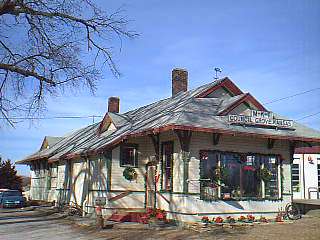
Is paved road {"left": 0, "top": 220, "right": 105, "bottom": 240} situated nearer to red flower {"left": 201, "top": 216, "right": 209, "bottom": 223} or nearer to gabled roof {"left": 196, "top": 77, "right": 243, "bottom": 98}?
red flower {"left": 201, "top": 216, "right": 209, "bottom": 223}

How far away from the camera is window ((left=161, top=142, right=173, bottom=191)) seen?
17.8 meters

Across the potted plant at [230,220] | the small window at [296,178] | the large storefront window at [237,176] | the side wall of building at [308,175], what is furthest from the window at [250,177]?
the small window at [296,178]

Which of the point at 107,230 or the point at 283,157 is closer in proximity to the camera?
the point at 107,230

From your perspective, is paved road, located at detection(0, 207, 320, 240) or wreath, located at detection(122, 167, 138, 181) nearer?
paved road, located at detection(0, 207, 320, 240)

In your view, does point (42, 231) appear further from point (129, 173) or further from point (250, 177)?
point (250, 177)

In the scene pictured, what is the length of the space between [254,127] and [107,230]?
7402 millimetres

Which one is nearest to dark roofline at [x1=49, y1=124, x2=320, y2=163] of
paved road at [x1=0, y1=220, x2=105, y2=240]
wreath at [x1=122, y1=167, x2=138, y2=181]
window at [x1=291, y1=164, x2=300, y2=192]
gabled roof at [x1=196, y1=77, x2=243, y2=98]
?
wreath at [x1=122, y1=167, x2=138, y2=181]

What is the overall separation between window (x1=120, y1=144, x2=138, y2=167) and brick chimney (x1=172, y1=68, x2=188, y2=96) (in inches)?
262

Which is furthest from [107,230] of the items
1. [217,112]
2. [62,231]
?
[217,112]

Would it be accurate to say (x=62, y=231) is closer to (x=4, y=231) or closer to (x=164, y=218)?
(x=4, y=231)

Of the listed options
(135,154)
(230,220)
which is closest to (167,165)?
(135,154)

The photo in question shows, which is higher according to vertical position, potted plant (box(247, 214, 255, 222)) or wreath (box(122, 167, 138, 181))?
wreath (box(122, 167, 138, 181))

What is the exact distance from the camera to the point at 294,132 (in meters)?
18.5

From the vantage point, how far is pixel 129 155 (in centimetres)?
2012
